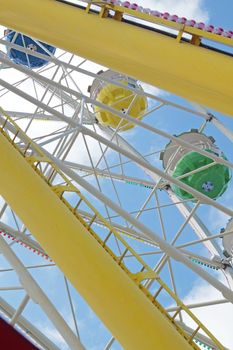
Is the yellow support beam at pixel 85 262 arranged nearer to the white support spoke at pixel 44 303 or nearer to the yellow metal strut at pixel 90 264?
the yellow metal strut at pixel 90 264

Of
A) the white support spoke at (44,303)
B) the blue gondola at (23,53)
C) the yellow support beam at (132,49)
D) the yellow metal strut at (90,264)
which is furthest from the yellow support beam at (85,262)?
the blue gondola at (23,53)

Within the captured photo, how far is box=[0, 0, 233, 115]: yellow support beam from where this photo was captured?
684 cm

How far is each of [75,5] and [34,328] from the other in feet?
20.4

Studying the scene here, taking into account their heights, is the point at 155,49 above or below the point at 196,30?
below

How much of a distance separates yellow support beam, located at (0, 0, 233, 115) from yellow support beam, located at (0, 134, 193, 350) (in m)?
1.75

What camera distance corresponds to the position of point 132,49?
298 inches

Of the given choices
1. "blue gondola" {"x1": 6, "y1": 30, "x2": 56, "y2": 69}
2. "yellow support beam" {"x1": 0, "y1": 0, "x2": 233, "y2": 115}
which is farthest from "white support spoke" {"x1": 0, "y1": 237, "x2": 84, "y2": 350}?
"blue gondola" {"x1": 6, "y1": 30, "x2": 56, "y2": 69}

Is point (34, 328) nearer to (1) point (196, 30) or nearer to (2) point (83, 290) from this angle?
(2) point (83, 290)

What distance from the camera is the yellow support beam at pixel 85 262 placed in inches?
243

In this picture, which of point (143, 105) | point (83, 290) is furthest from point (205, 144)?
point (83, 290)

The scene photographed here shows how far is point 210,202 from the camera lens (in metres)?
9.05

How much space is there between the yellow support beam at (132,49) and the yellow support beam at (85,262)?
1752mm

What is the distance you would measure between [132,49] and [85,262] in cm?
269

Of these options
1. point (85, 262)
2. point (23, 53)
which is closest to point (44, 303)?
point (85, 262)
